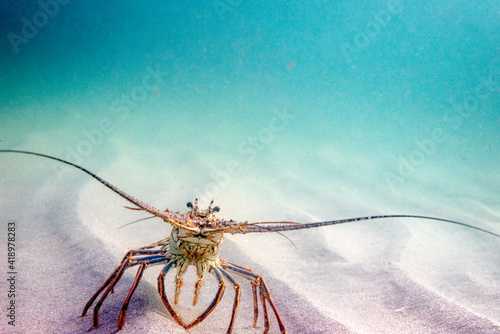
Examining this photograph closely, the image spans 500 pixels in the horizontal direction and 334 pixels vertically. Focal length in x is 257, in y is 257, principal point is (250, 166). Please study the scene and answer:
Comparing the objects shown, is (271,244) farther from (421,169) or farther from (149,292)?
(421,169)

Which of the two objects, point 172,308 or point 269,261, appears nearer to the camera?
point 172,308

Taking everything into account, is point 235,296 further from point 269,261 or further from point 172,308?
point 269,261

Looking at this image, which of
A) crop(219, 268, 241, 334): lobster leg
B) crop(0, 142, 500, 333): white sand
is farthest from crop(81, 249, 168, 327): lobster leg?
crop(219, 268, 241, 334): lobster leg

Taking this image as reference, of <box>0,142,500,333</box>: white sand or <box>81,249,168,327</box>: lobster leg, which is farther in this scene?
<box>0,142,500,333</box>: white sand

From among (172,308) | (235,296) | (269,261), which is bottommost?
(172,308)

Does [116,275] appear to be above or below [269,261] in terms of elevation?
below

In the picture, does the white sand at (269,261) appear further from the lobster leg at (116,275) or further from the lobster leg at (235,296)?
the lobster leg at (235,296)

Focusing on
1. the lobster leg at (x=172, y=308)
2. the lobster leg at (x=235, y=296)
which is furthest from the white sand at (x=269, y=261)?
the lobster leg at (x=235, y=296)

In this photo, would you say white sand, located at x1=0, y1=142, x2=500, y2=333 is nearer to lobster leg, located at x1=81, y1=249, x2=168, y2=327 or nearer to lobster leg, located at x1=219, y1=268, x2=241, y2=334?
lobster leg, located at x1=81, y1=249, x2=168, y2=327

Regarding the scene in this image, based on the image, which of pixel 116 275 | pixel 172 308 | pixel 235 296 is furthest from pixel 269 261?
pixel 116 275
